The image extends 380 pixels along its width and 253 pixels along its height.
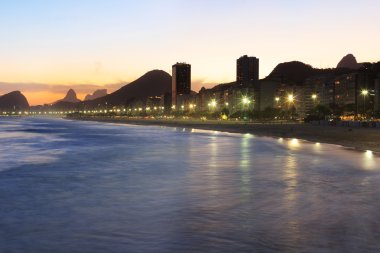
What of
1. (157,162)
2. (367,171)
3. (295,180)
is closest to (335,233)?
(295,180)

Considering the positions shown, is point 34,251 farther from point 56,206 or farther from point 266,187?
point 266,187

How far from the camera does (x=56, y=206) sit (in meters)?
17.2

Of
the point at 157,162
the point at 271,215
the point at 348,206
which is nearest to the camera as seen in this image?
the point at 271,215

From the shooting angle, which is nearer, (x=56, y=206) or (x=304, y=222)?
(x=304, y=222)

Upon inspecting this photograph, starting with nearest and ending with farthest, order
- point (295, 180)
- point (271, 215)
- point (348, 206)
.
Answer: point (271, 215) < point (348, 206) < point (295, 180)

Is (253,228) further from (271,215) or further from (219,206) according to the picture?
(219,206)

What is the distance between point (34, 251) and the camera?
36.3 feet

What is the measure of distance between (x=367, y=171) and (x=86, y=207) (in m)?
16.9

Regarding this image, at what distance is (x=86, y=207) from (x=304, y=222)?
755 cm

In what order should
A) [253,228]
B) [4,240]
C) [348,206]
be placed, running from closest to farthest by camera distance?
[4,240], [253,228], [348,206]

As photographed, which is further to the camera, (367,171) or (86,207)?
(367,171)

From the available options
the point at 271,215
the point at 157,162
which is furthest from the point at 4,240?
the point at 157,162

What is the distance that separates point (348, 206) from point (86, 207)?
358 inches

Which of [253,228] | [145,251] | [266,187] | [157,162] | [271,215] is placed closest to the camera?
[145,251]
